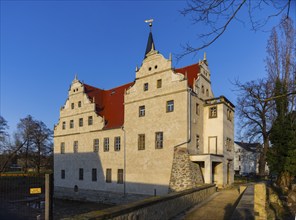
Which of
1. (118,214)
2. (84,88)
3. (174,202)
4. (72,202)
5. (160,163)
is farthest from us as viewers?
(84,88)

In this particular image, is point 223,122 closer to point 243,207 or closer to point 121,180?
point 121,180

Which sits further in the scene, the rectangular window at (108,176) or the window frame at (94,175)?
the window frame at (94,175)

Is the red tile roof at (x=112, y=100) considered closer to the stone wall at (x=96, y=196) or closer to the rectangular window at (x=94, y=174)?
the rectangular window at (x=94, y=174)

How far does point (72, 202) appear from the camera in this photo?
29484 millimetres

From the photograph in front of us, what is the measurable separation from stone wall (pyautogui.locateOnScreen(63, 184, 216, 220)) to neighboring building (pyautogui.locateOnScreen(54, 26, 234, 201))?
8172 millimetres

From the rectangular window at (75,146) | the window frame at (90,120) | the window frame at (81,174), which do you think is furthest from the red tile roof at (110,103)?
the window frame at (81,174)

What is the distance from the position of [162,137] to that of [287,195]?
34.5ft

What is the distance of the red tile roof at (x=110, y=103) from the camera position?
92.8 ft

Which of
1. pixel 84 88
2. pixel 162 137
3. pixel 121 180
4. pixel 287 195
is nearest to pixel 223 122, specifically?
pixel 162 137

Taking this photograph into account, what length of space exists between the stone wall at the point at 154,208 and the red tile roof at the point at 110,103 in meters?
16.4

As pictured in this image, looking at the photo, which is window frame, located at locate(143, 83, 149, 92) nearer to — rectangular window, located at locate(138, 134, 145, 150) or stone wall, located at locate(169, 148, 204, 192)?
rectangular window, located at locate(138, 134, 145, 150)

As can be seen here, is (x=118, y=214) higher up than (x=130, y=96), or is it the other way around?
(x=130, y=96)

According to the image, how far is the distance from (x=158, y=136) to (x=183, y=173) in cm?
434

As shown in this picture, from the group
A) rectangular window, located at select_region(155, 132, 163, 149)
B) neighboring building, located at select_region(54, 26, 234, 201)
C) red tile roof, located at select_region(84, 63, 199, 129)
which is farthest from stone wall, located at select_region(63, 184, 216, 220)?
red tile roof, located at select_region(84, 63, 199, 129)
